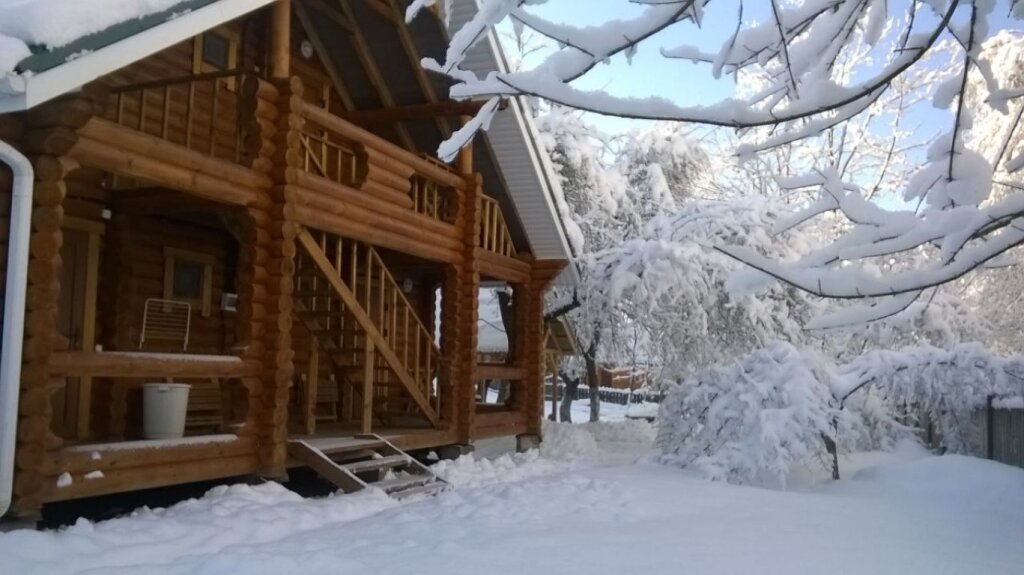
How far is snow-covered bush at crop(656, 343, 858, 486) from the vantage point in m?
11.6

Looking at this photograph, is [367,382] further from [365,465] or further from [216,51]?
[216,51]

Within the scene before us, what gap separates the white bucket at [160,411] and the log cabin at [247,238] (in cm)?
58

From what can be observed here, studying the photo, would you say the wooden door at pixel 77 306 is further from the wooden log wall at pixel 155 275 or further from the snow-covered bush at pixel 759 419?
the snow-covered bush at pixel 759 419

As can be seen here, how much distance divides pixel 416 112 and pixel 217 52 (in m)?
2.75

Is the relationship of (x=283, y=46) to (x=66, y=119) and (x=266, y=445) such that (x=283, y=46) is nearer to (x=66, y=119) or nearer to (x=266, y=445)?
(x=66, y=119)

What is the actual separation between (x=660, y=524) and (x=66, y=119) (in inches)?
230

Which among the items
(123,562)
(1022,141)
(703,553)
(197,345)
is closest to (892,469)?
(703,553)

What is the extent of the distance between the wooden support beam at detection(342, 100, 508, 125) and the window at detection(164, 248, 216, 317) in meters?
3.15

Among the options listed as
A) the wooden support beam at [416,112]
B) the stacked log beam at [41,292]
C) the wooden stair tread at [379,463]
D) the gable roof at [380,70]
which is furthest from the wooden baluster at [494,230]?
the stacked log beam at [41,292]

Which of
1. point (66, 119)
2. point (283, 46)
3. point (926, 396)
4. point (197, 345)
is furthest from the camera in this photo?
point (926, 396)

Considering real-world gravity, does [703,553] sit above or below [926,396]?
below

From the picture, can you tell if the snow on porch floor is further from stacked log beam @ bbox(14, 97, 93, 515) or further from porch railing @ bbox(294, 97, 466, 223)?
porch railing @ bbox(294, 97, 466, 223)

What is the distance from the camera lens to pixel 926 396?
15.3 m

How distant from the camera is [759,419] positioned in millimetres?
11828
